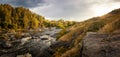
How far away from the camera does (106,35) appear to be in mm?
18766

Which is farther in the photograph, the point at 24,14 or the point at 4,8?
the point at 24,14

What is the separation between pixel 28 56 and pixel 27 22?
15416cm

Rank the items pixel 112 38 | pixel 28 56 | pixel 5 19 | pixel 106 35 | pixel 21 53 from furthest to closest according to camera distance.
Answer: pixel 5 19 → pixel 21 53 → pixel 28 56 → pixel 106 35 → pixel 112 38

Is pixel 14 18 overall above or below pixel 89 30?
below

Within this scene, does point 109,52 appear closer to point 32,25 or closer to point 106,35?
point 106,35

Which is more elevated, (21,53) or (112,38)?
(112,38)

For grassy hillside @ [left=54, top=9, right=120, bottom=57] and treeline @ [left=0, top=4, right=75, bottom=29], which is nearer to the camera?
grassy hillside @ [left=54, top=9, right=120, bottom=57]

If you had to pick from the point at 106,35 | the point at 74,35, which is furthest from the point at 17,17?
the point at 106,35

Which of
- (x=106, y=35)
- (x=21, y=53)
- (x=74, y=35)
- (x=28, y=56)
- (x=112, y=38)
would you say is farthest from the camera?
(x=21, y=53)

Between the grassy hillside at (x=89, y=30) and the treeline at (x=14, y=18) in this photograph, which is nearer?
the grassy hillside at (x=89, y=30)

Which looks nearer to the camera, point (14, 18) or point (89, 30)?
point (89, 30)

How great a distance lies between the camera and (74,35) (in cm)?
3161

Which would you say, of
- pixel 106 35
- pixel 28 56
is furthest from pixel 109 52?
pixel 28 56

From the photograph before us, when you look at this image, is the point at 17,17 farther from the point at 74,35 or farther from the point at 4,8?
the point at 74,35
